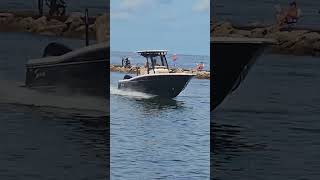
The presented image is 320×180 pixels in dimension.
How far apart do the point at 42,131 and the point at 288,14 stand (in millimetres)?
2740

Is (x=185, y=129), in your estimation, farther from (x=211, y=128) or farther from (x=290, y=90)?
Answer: (x=290, y=90)

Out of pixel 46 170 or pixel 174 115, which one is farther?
pixel 174 115

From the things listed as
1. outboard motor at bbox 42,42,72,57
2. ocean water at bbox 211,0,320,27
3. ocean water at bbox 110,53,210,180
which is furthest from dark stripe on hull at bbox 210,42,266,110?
outboard motor at bbox 42,42,72,57

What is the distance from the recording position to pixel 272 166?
545 cm

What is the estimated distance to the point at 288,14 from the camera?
5434 millimetres

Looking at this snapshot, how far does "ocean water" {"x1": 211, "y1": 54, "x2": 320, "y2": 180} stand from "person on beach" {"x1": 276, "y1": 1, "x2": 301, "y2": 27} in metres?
0.34

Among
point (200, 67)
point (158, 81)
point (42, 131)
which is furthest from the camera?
point (158, 81)

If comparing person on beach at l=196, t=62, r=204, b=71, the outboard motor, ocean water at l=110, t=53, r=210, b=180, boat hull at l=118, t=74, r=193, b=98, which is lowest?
ocean water at l=110, t=53, r=210, b=180

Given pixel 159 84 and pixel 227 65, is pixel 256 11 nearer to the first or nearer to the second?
pixel 227 65

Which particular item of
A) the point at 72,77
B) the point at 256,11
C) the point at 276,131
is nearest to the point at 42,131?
the point at 72,77

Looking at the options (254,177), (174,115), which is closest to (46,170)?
(174,115)

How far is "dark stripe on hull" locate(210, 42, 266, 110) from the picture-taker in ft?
18.2

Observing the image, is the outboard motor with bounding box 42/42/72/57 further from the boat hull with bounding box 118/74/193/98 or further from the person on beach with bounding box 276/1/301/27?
the person on beach with bounding box 276/1/301/27

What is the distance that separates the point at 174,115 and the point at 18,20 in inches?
75.1
